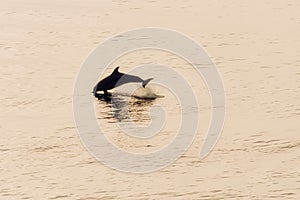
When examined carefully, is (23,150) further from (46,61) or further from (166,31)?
(166,31)

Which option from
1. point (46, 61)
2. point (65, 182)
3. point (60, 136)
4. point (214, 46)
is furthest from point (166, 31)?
point (65, 182)

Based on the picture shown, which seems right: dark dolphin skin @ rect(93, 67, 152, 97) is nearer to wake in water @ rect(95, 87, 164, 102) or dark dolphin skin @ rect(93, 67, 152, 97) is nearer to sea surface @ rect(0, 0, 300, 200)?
wake in water @ rect(95, 87, 164, 102)

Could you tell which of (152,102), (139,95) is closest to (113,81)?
(139,95)

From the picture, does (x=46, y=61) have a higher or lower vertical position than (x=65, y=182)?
higher

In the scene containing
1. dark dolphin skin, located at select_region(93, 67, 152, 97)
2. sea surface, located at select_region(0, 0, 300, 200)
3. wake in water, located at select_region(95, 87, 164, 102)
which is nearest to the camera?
sea surface, located at select_region(0, 0, 300, 200)

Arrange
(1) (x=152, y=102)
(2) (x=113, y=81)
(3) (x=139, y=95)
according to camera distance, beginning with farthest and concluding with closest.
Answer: (2) (x=113, y=81), (3) (x=139, y=95), (1) (x=152, y=102)

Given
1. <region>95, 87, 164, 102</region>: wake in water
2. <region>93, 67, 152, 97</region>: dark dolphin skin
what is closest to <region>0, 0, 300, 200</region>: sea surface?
<region>95, 87, 164, 102</region>: wake in water

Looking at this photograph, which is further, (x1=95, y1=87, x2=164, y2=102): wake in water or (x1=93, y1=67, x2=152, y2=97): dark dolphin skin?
(x1=93, y1=67, x2=152, y2=97): dark dolphin skin

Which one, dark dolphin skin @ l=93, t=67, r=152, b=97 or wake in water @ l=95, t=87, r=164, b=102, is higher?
dark dolphin skin @ l=93, t=67, r=152, b=97

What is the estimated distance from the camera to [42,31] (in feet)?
65.5

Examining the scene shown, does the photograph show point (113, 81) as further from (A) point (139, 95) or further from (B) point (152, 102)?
(B) point (152, 102)

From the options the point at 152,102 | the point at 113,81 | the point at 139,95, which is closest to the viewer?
the point at 152,102

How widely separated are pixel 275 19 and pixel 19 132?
7.86 m

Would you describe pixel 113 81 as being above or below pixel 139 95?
above
